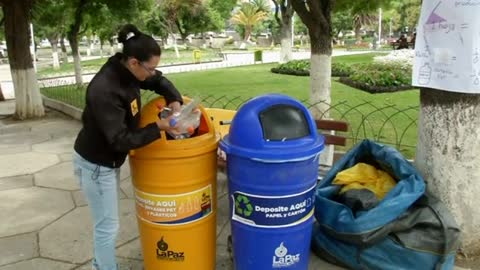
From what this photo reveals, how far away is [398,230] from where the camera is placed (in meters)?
2.88

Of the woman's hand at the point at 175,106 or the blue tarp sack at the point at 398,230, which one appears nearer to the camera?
the woman's hand at the point at 175,106

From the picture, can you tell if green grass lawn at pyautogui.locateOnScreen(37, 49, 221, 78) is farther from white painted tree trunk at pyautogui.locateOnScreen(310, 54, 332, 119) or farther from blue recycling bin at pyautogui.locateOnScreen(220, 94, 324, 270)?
blue recycling bin at pyautogui.locateOnScreen(220, 94, 324, 270)

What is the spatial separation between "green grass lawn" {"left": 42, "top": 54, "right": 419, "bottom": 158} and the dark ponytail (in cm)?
359

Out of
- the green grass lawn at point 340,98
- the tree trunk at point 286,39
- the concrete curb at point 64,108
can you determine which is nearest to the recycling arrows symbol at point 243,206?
the green grass lawn at point 340,98

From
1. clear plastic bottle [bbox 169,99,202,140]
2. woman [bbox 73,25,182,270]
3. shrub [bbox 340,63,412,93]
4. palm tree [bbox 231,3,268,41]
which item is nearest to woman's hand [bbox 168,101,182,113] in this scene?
woman [bbox 73,25,182,270]

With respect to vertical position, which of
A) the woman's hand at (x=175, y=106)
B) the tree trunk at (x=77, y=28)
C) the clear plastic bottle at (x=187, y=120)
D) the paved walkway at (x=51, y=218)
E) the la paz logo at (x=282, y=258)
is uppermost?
the tree trunk at (x=77, y=28)

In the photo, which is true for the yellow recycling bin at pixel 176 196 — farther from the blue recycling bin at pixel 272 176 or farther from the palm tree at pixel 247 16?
the palm tree at pixel 247 16

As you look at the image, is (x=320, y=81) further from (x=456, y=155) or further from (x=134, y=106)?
(x=134, y=106)

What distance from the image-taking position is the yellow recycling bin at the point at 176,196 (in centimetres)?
259

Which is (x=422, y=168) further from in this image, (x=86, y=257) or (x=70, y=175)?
(x=70, y=175)

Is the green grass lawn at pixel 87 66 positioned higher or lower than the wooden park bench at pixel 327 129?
higher

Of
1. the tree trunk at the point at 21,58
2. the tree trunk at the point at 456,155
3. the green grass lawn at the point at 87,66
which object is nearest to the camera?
the tree trunk at the point at 456,155

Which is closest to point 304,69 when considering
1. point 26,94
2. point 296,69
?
point 296,69

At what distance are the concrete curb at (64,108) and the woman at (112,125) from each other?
239 inches
